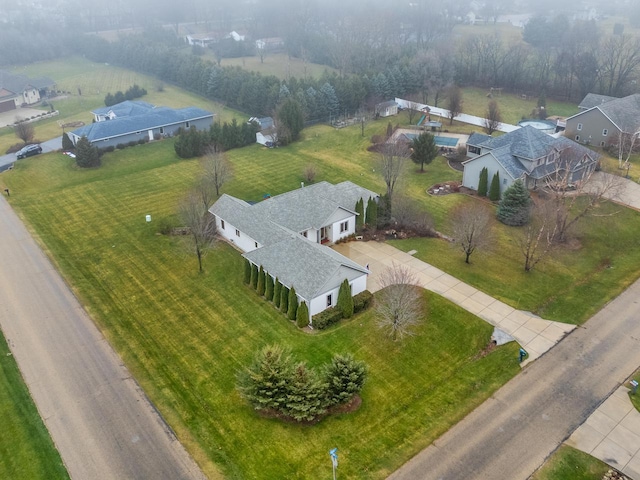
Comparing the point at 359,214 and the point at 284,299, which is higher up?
the point at 359,214

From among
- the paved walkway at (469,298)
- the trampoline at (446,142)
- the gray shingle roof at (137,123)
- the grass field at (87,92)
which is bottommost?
the grass field at (87,92)

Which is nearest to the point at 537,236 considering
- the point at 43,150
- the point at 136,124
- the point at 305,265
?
the point at 305,265

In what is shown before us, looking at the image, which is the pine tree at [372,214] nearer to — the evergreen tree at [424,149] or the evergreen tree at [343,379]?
the evergreen tree at [424,149]

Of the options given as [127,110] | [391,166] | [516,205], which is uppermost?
[391,166]

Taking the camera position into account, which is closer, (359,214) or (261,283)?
(261,283)

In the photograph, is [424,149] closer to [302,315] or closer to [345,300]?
[345,300]

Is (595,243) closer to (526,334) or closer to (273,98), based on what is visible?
(526,334)

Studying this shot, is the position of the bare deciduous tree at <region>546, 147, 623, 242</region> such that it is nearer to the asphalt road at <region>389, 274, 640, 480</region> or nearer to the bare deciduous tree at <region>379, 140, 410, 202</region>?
the asphalt road at <region>389, 274, 640, 480</region>

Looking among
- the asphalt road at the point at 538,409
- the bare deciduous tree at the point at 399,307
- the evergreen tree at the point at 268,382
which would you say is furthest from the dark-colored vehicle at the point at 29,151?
the asphalt road at the point at 538,409
